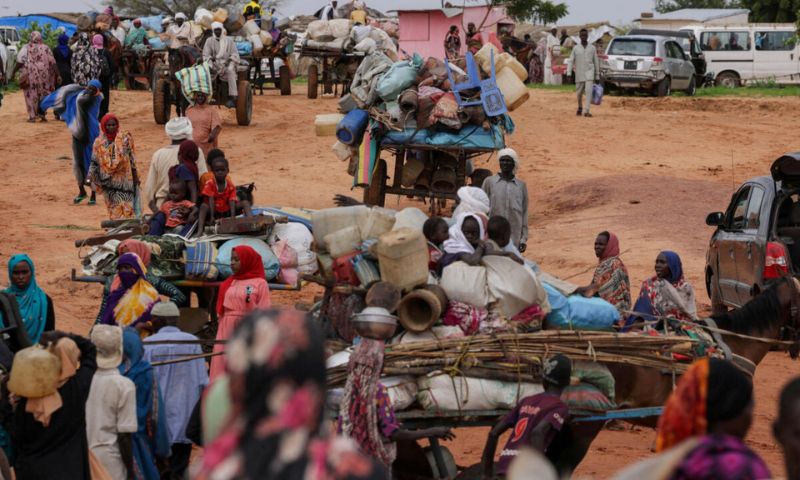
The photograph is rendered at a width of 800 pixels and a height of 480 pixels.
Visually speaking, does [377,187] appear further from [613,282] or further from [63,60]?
[63,60]

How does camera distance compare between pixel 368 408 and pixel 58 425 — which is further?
pixel 58 425

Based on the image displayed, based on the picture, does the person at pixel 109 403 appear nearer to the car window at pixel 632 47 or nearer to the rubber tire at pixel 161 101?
the rubber tire at pixel 161 101

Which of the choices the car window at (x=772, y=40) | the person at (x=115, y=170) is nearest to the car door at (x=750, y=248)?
the person at (x=115, y=170)

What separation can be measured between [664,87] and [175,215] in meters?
21.3

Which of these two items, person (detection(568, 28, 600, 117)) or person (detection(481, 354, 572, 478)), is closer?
person (detection(481, 354, 572, 478))

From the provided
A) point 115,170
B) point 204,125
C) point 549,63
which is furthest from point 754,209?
point 549,63

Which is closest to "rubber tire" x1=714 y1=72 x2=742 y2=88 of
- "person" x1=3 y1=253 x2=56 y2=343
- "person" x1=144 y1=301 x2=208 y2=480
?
"person" x1=3 y1=253 x2=56 y2=343

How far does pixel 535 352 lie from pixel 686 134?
60.5 feet

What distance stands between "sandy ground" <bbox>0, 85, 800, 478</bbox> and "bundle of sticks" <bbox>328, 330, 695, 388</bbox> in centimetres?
141

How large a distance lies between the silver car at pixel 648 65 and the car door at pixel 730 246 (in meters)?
18.1

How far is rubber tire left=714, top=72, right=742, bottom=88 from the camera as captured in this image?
112 feet

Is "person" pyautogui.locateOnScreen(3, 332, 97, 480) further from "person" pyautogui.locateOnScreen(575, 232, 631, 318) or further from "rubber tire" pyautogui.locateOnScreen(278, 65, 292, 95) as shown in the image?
"rubber tire" pyautogui.locateOnScreen(278, 65, 292, 95)

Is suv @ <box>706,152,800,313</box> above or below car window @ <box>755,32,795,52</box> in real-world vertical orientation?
below

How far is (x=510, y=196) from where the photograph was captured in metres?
11.6
